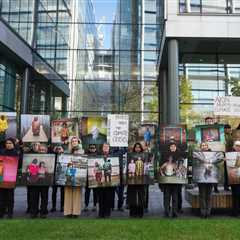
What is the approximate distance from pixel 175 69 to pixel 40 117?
43.2 feet

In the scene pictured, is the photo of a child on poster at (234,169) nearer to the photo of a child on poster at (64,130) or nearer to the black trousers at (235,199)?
the black trousers at (235,199)

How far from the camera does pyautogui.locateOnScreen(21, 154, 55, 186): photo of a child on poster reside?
34.8ft

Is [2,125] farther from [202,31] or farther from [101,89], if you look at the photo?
[101,89]

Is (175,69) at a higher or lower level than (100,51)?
lower

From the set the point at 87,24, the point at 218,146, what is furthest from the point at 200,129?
the point at 87,24

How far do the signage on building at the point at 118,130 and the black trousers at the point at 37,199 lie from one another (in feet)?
6.51

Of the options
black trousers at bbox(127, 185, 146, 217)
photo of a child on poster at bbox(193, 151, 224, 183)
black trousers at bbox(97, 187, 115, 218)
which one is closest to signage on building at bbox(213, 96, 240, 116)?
photo of a child on poster at bbox(193, 151, 224, 183)

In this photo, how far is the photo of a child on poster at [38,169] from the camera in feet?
34.8

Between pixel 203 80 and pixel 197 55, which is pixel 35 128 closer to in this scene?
pixel 197 55

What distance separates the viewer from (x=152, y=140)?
11.5 m

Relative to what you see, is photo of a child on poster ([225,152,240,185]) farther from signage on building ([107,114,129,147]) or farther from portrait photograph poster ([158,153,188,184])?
signage on building ([107,114,129,147])

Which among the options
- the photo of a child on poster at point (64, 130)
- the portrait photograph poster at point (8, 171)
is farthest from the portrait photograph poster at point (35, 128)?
the portrait photograph poster at point (8, 171)

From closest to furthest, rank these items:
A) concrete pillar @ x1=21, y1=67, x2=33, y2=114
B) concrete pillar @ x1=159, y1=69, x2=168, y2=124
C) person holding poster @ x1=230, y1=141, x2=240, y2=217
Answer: person holding poster @ x1=230, y1=141, x2=240, y2=217, concrete pillar @ x1=21, y1=67, x2=33, y2=114, concrete pillar @ x1=159, y1=69, x2=168, y2=124

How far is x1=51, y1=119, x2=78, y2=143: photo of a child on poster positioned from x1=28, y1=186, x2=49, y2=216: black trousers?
1262mm
